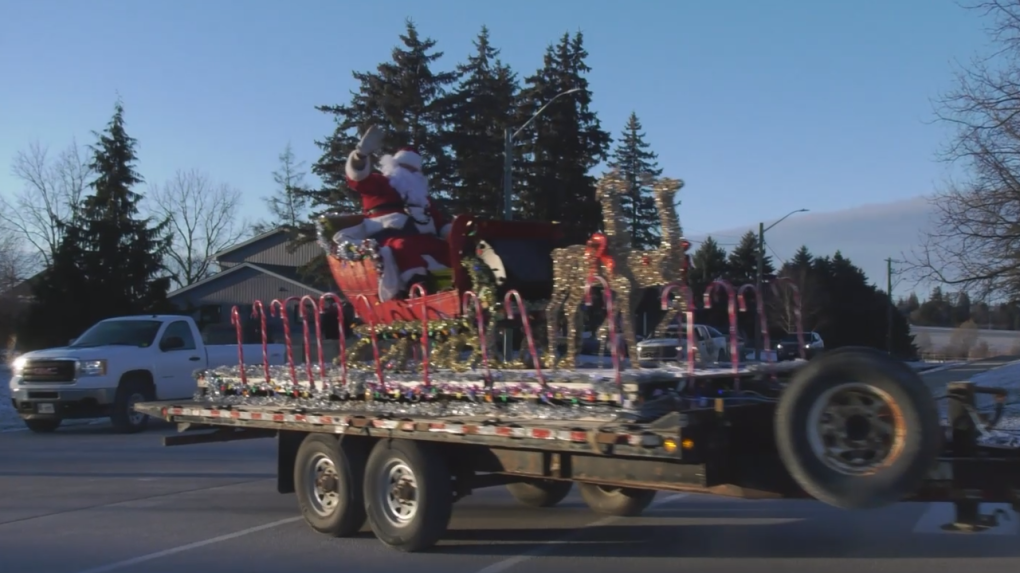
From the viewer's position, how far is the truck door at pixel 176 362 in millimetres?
18734

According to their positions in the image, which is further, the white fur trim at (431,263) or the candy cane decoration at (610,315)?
the white fur trim at (431,263)

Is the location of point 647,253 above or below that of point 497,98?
below

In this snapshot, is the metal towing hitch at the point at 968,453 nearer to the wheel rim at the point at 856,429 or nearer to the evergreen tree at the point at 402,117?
the wheel rim at the point at 856,429

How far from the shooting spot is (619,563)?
775cm

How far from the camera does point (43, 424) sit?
1855 cm

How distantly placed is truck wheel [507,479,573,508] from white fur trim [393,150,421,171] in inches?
136

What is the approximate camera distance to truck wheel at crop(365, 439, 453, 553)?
25.8 ft

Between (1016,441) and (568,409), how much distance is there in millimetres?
2850

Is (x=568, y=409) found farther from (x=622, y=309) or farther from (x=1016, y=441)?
(x=1016, y=441)

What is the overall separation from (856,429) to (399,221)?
565cm

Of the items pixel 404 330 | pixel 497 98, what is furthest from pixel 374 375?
pixel 497 98

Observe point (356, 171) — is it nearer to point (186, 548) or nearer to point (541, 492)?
point (541, 492)

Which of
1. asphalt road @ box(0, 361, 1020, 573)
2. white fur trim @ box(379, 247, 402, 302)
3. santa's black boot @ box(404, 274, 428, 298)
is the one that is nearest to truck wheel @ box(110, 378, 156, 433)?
asphalt road @ box(0, 361, 1020, 573)

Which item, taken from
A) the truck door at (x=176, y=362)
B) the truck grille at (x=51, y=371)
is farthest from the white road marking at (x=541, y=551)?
the truck grille at (x=51, y=371)
